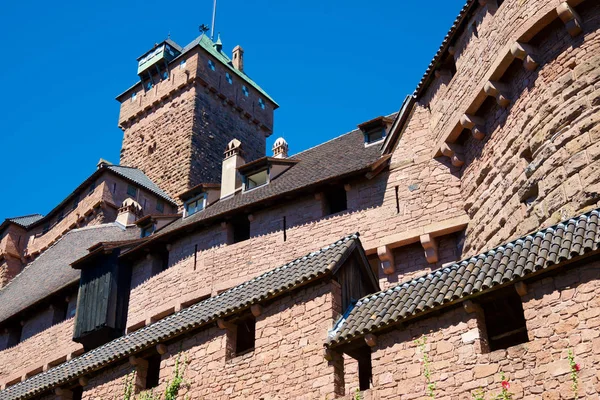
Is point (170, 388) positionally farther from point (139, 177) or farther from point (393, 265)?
point (139, 177)

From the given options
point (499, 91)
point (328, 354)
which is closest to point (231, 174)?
point (499, 91)

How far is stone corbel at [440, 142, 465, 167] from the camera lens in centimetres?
1906

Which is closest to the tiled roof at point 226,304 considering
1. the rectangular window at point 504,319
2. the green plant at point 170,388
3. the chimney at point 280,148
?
the green plant at point 170,388

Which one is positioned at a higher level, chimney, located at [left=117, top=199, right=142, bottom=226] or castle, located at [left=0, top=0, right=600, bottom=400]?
chimney, located at [left=117, top=199, right=142, bottom=226]

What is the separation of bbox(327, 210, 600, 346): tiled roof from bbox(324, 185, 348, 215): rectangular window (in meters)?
8.02

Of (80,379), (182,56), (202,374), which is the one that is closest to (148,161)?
(182,56)

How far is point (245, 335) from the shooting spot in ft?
50.9

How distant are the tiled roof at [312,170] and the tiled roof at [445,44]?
2.09 metres

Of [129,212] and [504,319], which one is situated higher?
[129,212]

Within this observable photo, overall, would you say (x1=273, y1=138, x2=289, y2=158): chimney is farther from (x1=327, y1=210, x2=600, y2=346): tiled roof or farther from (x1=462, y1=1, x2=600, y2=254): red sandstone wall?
(x1=327, y1=210, x2=600, y2=346): tiled roof

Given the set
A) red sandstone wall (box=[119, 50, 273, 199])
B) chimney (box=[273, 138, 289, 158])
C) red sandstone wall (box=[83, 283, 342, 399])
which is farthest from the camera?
red sandstone wall (box=[119, 50, 273, 199])

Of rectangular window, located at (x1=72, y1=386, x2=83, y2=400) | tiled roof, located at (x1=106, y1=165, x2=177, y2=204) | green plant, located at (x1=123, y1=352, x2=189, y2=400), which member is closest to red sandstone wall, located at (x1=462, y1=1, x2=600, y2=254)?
green plant, located at (x1=123, y1=352, x2=189, y2=400)

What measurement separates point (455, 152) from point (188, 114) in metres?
24.2

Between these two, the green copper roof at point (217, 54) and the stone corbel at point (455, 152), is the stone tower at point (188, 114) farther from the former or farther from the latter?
the stone corbel at point (455, 152)
